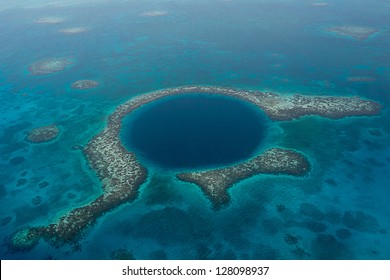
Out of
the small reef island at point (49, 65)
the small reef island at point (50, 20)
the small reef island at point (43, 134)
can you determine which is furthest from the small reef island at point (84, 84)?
the small reef island at point (50, 20)

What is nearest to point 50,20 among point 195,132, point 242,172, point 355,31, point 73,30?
point 73,30

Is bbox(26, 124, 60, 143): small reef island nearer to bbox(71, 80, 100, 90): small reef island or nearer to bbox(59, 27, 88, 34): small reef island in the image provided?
bbox(71, 80, 100, 90): small reef island

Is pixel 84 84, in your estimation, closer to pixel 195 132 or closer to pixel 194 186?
pixel 195 132

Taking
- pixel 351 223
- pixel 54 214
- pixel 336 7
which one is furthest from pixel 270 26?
pixel 54 214

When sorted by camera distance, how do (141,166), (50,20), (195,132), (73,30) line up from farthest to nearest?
1. (50,20)
2. (73,30)
3. (195,132)
4. (141,166)

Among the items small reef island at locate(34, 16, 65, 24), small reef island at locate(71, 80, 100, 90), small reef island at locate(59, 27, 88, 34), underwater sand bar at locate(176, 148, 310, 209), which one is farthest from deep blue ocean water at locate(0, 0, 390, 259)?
small reef island at locate(34, 16, 65, 24)

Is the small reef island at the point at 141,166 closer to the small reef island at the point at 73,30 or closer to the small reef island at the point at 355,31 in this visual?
the small reef island at the point at 355,31
